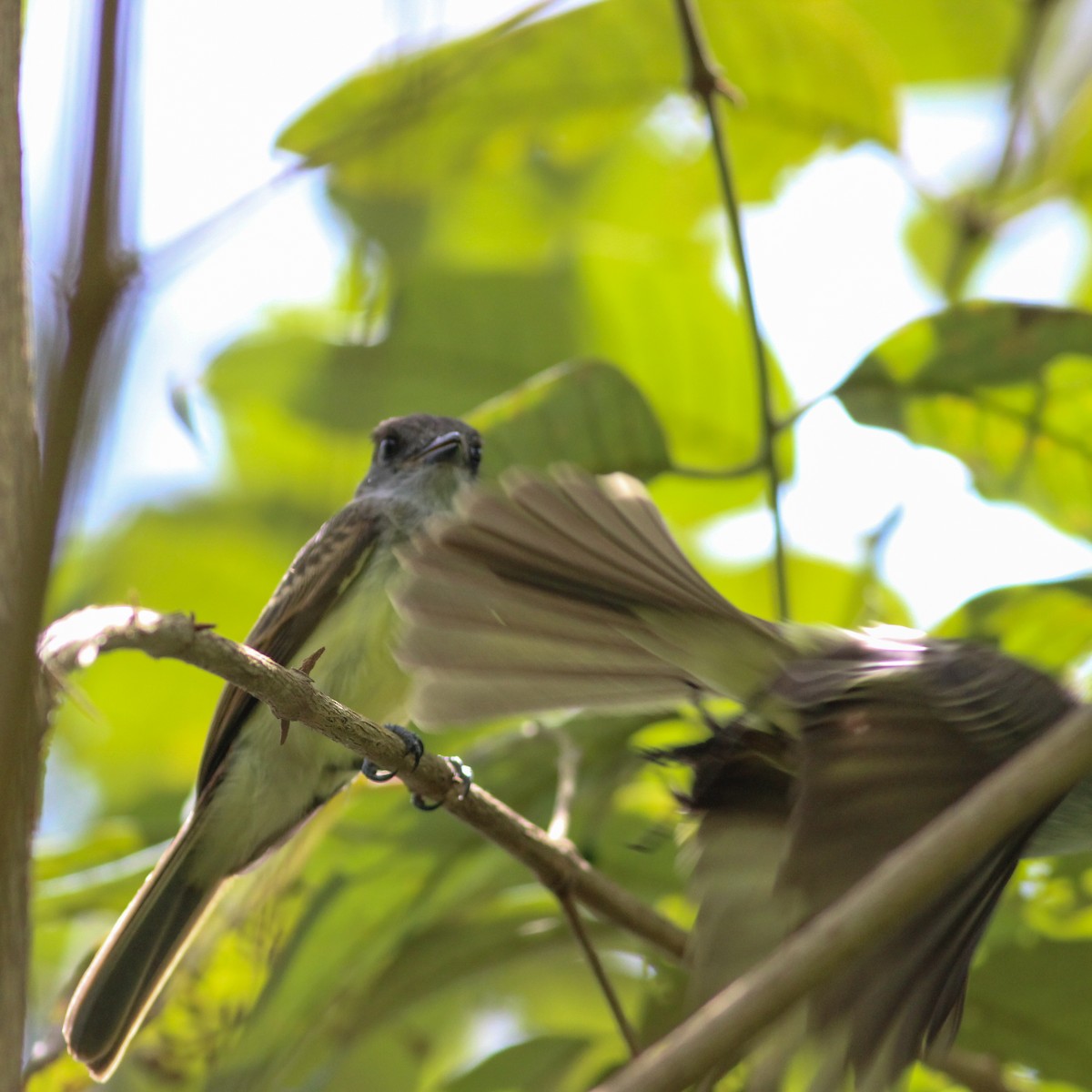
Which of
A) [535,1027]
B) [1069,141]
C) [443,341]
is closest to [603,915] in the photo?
[535,1027]

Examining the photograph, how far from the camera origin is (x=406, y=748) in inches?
72.7

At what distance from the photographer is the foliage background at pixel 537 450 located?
2354 mm

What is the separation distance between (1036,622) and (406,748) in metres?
1.30

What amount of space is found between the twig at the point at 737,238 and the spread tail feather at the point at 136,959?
1.15 m

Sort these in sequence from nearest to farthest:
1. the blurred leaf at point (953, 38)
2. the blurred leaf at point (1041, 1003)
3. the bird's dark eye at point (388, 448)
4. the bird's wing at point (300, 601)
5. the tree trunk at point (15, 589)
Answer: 1. the tree trunk at point (15, 589)
2. the blurred leaf at point (1041, 1003)
3. the bird's wing at point (300, 601)
4. the bird's dark eye at point (388, 448)
5. the blurred leaf at point (953, 38)

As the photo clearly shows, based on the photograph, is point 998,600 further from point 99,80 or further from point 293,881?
point 99,80

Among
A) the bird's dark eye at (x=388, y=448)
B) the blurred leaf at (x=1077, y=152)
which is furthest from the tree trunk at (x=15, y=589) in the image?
the blurred leaf at (x=1077, y=152)

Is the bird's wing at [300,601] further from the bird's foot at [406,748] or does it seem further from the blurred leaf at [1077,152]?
the blurred leaf at [1077,152]

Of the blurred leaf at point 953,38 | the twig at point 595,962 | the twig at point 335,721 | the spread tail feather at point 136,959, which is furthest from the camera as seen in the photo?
the blurred leaf at point 953,38

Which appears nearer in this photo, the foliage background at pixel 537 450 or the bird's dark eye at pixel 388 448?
the foliage background at pixel 537 450

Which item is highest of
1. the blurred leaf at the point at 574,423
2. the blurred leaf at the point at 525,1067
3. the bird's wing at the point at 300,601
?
the blurred leaf at the point at 574,423

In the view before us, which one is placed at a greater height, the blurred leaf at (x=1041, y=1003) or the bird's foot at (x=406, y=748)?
the bird's foot at (x=406, y=748)

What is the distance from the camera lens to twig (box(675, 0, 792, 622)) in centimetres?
235

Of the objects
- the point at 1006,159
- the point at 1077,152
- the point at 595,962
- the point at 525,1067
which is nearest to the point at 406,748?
the point at 595,962
